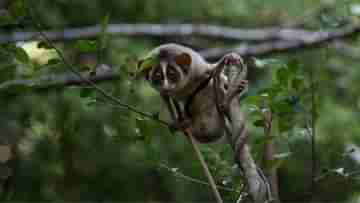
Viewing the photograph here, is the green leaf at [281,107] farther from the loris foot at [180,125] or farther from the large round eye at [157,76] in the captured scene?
the large round eye at [157,76]

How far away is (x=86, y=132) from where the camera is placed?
2.35 meters

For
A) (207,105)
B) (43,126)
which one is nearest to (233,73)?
(207,105)

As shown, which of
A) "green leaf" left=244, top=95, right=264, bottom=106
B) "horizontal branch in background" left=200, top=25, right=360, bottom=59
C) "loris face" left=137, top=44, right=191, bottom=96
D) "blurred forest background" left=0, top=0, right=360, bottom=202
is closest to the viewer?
"green leaf" left=244, top=95, right=264, bottom=106

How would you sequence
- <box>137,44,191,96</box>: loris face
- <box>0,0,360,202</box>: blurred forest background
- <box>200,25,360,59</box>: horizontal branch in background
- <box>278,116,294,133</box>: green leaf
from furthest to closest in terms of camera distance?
1. <box>200,25,360,59</box>: horizontal branch in background
2. <box>0,0,360,202</box>: blurred forest background
3. <box>137,44,191,96</box>: loris face
4. <box>278,116,294,133</box>: green leaf

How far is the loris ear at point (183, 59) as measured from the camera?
1.05m

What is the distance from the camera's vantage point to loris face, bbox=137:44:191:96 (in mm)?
1042

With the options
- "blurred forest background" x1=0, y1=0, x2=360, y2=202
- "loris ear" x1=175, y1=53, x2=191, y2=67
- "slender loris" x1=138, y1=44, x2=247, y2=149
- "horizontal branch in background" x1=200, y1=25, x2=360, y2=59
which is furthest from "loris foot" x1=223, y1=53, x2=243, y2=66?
"horizontal branch in background" x1=200, y1=25, x2=360, y2=59

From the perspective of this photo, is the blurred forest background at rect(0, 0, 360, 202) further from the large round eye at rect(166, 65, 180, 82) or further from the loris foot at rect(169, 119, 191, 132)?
the loris foot at rect(169, 119, 191, 132)

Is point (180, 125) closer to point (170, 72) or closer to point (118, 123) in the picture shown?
point (170, 72)

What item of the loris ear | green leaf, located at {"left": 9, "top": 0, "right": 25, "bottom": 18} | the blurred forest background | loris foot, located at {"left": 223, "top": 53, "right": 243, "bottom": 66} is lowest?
the blurred forest background

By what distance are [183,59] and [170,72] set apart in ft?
0.20

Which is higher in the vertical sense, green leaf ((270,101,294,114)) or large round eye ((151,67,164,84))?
green leaf ((270,101,294,114))

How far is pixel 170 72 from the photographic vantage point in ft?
3.69

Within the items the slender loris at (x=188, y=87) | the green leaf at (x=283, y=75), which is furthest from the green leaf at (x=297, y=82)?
the slender loris at (x=188, y=87)
